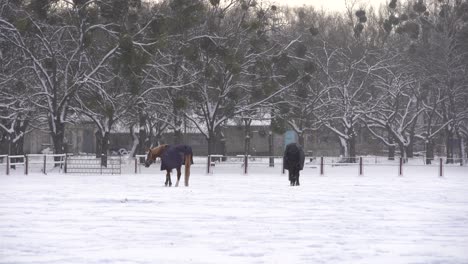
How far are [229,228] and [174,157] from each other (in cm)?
1308

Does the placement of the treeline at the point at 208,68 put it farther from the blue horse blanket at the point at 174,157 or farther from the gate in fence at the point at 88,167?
the blue horse blanket at the point at 174,157

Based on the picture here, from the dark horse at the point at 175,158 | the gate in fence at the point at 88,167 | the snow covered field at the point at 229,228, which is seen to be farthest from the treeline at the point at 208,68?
the snow covered field at the point at 229,228

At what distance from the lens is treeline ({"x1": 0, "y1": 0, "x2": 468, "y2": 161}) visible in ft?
140

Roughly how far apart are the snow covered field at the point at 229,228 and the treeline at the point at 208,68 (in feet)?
74.4

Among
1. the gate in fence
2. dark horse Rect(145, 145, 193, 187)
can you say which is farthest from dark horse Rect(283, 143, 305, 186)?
the gate in fence

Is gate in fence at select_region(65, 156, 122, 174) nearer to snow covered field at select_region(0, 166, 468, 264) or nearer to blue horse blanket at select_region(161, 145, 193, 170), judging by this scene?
blue horse blanket at select_region(161, 145, 193, 170)

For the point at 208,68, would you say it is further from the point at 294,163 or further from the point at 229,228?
the point at 229,228

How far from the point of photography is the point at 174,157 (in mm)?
25750

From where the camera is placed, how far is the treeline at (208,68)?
140 ft

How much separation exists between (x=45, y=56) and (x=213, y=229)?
3502cm

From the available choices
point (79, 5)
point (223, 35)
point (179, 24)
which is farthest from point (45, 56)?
point (223, 35)

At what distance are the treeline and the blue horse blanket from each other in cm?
1569

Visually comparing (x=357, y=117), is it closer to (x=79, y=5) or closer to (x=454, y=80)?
(x=454, y=80)

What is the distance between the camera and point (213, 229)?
12641 millimetres
